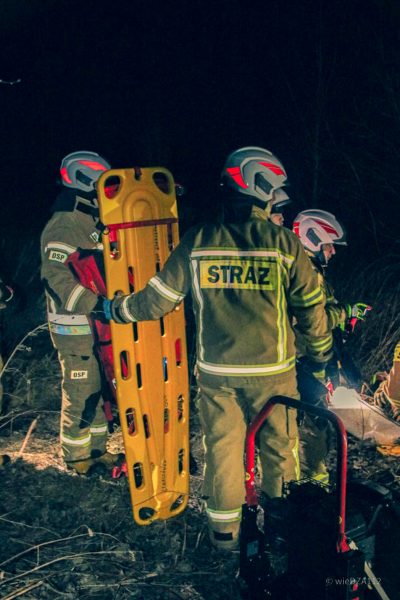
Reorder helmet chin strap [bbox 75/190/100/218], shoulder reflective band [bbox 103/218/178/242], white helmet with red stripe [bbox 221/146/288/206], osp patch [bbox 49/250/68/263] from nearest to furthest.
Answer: white helmet with red stripe [bbox 221/146/288/206]
shoulder reflective band [bbox 103/218/178/242]
osp patch [bbox 49/250/68/263]
helmet chin strap [bbox 75/190/100/218]

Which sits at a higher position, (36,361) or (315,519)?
(315,519)

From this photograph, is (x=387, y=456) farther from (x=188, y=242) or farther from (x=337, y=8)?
(x=337, y=8)

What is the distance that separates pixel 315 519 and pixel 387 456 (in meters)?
2.58

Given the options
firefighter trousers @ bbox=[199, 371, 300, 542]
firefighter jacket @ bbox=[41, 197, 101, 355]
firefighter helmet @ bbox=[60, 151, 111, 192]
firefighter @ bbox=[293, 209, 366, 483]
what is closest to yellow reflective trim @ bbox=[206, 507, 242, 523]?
firefighter trousers @ bbox=[199, 371, 300, 542]

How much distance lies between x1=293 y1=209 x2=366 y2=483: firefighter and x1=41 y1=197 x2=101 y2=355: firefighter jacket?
1578 millimetres

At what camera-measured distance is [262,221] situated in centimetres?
303

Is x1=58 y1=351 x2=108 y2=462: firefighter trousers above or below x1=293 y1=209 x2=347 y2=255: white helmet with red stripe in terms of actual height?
below

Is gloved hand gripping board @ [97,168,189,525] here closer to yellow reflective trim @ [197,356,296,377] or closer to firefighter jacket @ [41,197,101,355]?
firefighter jacket @ [41,197,101,355]

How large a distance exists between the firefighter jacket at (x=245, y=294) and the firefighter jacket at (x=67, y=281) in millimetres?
813

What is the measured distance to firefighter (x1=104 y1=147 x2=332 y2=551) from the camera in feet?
9.86

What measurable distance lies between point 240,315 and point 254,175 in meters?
0.82

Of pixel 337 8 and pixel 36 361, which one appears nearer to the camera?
pixel 36 361

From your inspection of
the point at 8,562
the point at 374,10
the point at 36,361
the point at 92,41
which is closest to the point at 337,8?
the point at 374,10

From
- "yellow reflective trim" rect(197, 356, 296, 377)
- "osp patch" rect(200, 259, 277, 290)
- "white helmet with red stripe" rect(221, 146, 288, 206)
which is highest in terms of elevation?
"white helmet with red stripe" rect(221, 146, 288, 206)
